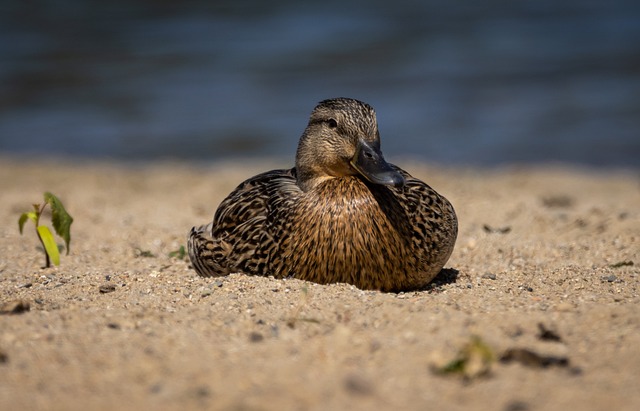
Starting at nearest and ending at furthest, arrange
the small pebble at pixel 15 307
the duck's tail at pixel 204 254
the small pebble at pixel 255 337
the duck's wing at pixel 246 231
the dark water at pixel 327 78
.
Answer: the small pebble at pixel 255 337
the small pebble at pixel 15 307
the duck's wing at pixel 246 231
the duck's tail at pixel 204 254
the dark water at pixel 327 78

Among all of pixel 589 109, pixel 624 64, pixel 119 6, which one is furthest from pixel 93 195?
pixel 119 6

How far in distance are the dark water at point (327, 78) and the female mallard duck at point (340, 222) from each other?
6.86 m

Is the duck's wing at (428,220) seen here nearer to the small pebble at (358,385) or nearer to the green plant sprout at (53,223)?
the small pebble at (358,385)

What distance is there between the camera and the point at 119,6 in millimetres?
25922

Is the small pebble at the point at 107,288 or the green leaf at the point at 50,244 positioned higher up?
the green leaf at the point at 50,244

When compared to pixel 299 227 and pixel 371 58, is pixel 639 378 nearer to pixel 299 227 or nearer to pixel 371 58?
pixel 299 227

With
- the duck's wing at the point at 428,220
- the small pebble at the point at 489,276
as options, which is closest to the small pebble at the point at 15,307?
the duck's wing at the point at 428,220

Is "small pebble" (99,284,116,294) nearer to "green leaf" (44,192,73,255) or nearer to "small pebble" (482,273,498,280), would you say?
"green leaf" (44,192,73,255)

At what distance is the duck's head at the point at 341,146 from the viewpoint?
5219 mm

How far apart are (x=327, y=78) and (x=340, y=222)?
11441 millimetres

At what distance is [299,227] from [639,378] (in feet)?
7.30

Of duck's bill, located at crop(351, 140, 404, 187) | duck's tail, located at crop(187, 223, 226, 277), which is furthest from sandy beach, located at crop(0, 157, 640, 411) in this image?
duck's bill, located at crop(351, 140, 404, 187)

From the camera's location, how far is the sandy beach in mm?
3455

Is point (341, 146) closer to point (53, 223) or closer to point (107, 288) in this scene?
point (107, 288)
